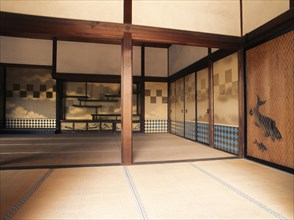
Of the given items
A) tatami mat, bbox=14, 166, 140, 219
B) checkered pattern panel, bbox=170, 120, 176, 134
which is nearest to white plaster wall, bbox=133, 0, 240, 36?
tatami mat, bbox=14, 166, 140, 219

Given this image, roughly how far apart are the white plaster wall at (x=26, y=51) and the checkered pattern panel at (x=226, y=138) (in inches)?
243

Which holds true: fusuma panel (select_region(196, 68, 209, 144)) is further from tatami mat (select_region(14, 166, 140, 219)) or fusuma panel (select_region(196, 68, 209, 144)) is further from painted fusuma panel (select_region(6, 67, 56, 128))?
painted fusuma panel (select_region(6, 67, 56, 128))

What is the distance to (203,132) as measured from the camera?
4859 millimetres

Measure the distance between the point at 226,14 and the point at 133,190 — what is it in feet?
10.9

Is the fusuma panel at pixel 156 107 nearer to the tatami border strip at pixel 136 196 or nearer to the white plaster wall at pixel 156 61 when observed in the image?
the white plaster wall at pixel 156 61

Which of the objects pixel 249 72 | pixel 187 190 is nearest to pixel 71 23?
pixel 187 190

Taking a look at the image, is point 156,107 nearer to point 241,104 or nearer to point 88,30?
point 241,104

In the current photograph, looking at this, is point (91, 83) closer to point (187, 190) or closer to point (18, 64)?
point (18, 64)

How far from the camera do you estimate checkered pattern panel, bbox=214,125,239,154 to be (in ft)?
12.0

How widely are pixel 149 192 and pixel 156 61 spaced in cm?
622

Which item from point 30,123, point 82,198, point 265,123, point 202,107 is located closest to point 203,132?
point 202,107

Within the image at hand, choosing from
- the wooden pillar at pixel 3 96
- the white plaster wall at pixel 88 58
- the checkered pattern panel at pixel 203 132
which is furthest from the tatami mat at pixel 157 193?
the wooden pillar at pixel 3 96

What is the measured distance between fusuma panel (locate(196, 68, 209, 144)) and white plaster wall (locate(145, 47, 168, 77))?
2.55 m

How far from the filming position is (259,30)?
9.96ft
